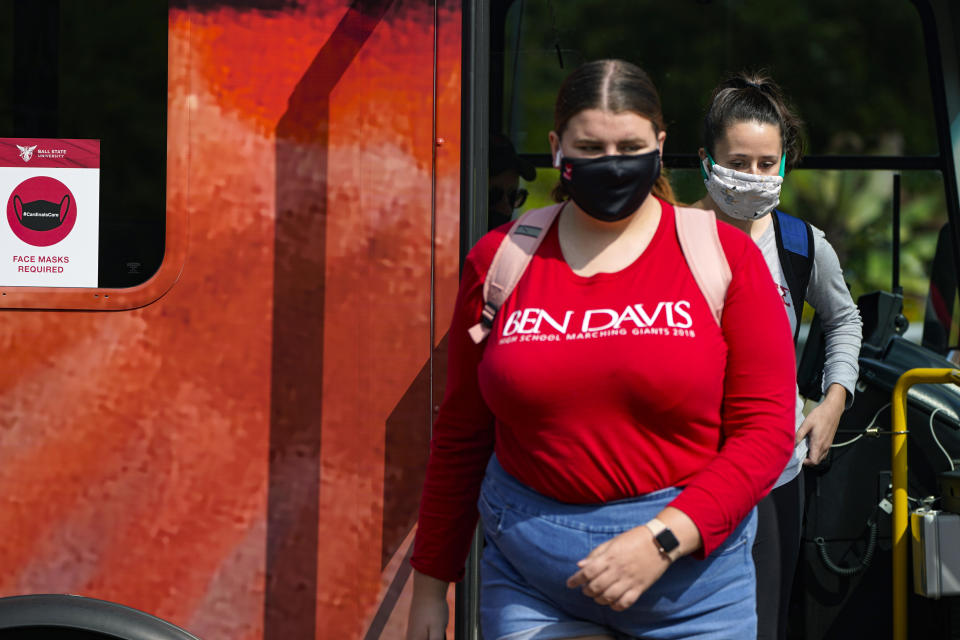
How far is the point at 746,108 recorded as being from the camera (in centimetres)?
217

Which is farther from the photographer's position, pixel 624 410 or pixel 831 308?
pixel 831 308

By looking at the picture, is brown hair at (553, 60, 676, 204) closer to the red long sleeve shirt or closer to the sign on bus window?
the red long sleeve shirt

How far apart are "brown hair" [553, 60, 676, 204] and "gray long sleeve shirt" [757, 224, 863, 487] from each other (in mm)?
719

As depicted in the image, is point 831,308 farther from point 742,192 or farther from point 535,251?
point 535,251

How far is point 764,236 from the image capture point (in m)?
2.21

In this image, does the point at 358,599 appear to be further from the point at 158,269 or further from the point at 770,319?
the point at 770,319

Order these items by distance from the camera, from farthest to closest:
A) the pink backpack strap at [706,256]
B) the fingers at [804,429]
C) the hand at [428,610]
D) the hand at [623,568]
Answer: the fingers at [804,429]
the hand at [428,610]
the pink backpack strap at [706,256]
the hand at [623,568]

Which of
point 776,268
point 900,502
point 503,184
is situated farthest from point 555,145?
point 900,502

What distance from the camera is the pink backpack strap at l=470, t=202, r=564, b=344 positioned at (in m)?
1.59

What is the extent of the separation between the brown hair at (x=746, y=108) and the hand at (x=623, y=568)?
43.0 inches

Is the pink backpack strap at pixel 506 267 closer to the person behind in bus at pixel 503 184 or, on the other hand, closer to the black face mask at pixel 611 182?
the black face mask at pixel 611 182

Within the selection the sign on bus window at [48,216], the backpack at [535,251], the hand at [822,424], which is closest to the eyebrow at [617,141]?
the backpack at [535,251]

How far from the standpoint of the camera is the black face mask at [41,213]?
87.9 inches

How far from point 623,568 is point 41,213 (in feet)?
5.11
